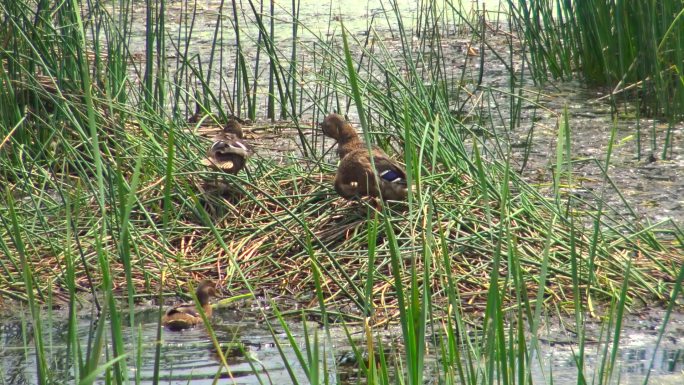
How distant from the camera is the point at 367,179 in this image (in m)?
4.41

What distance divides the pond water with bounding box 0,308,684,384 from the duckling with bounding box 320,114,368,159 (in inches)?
53.1

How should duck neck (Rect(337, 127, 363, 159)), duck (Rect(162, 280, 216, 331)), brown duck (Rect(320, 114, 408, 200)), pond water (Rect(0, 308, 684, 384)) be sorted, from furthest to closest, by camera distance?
duck neck (Rect(337, 127, 363, 159))
brown duck (Rect(320, 114, 408, 200))
duck (Rect(162, 280, 216, 331))
pond water (Rect(0, 308, 684, 384))

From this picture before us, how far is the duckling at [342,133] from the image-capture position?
510cm

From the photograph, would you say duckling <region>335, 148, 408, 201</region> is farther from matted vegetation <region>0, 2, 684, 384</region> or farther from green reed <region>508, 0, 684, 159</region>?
green reed <region>508, 0, 684, 159</region>

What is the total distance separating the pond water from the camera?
3188 mm

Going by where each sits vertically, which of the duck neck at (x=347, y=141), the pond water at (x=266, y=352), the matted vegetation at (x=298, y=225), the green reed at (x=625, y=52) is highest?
the green reed at (x=625, y=52)

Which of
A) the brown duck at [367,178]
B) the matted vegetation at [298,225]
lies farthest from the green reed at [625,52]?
the brown duck at [367,178]

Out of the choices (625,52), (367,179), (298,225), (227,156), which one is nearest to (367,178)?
(367,179)

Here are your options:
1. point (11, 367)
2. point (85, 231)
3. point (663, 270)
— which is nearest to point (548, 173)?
point (663, 270)

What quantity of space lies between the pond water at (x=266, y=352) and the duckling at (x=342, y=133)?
1.35 meters

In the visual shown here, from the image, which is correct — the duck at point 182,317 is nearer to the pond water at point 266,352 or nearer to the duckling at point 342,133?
the pond water at point 266,352

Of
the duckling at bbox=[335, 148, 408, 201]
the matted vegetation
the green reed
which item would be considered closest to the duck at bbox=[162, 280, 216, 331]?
the matted vegetation

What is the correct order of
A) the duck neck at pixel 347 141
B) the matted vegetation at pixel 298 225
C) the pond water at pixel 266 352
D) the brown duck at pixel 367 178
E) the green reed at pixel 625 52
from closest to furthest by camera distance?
1. the pond water at pixel 266 352
2. the matted vegetation at pixel 298 225
3. the brown duck at pixel 367 178
4. the duck neck at pixel 347 141
5. the green reed at pixel 625 52

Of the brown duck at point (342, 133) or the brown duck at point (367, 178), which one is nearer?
the brown duck at point (367, 178)
